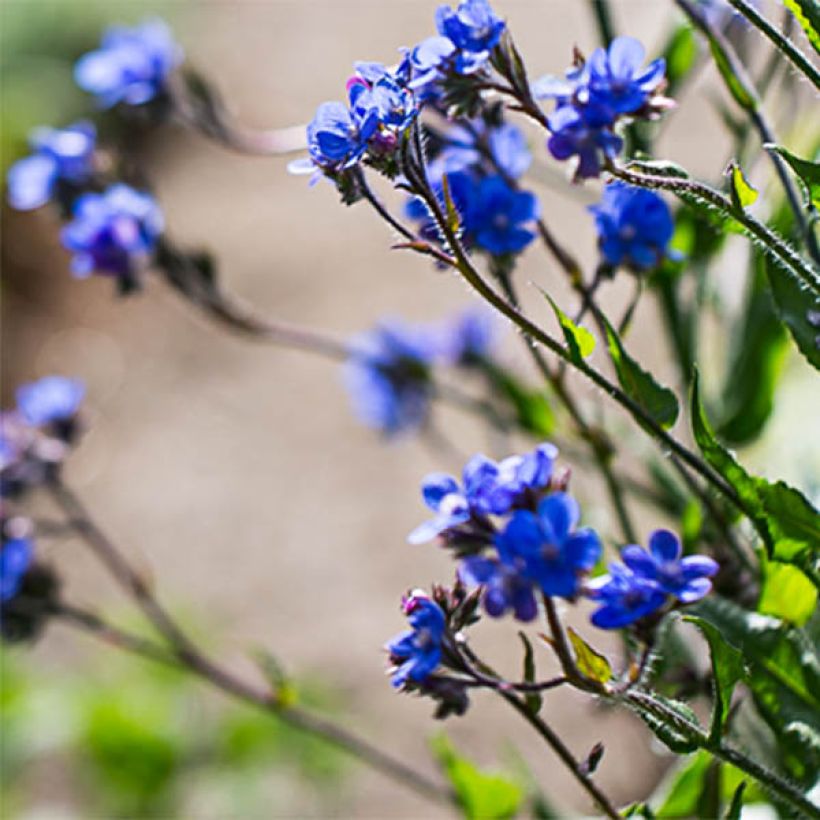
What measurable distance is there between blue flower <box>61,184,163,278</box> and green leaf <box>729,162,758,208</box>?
53 centimetres

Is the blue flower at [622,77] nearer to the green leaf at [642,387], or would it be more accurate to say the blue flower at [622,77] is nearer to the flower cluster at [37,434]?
the green leaf at [642,387]

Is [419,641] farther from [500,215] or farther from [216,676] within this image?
[216,676]

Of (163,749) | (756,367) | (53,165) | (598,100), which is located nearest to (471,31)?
(598,100)

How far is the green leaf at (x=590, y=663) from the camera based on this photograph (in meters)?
0.55

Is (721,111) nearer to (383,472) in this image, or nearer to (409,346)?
(409,346)

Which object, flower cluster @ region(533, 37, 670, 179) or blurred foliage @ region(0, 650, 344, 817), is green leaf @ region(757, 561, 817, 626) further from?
blurred foliage @ region(0, 650, 344, 817)

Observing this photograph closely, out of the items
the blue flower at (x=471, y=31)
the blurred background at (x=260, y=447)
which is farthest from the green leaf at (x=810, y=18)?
the blurred background at (x=260, y=447)

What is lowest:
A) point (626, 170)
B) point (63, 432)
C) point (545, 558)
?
point (63, 432)

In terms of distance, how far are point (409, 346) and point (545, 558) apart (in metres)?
0.70

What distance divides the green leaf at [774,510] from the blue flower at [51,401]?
66 centimetres

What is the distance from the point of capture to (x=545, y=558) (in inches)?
21.7

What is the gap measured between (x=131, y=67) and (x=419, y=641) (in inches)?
25.5

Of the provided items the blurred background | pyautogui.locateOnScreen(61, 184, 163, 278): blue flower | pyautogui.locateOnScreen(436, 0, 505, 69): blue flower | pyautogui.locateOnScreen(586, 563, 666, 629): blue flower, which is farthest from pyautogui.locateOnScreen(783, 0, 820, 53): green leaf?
pyautogui.locateOnScreen(61, 184, 163, 278): blue flower

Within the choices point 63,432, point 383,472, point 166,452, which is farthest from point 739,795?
point 166,452
